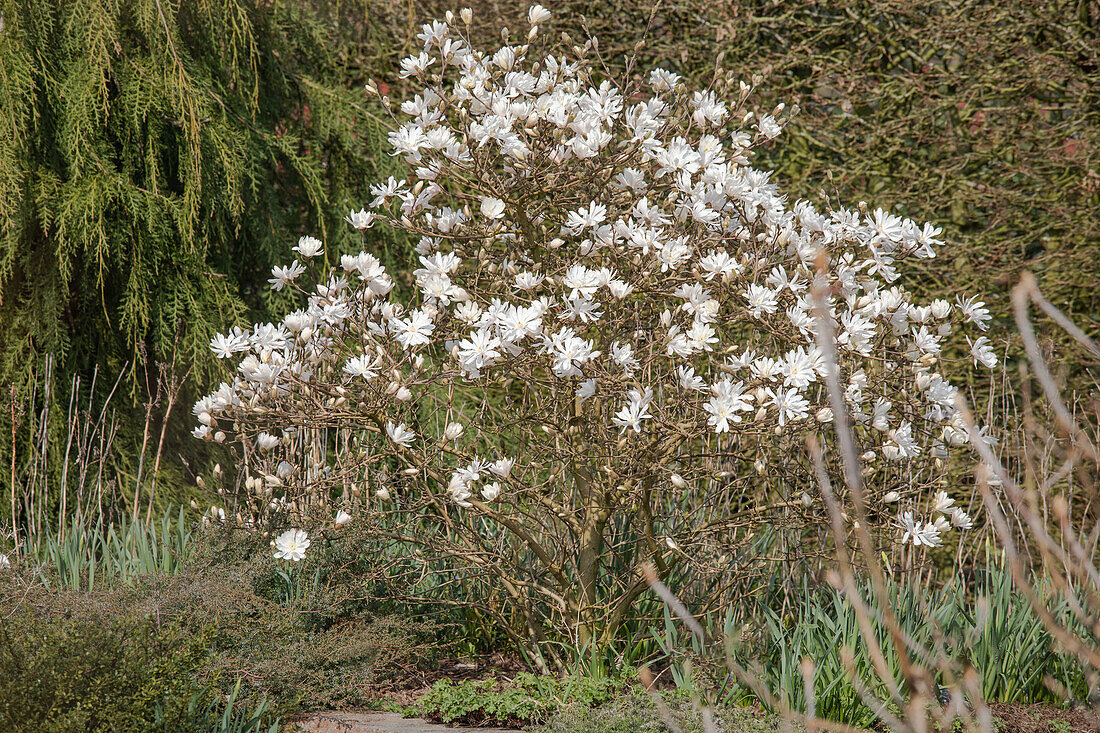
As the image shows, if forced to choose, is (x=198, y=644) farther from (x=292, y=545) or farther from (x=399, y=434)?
(x=399, y=434)

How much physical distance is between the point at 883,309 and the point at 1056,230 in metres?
2.34

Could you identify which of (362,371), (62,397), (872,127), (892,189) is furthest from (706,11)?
(62,397)

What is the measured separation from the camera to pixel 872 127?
420 cm

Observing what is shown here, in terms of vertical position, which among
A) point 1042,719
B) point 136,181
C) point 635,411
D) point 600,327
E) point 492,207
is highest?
point 136,181

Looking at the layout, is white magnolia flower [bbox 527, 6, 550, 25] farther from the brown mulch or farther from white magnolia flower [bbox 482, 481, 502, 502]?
the brown mulch

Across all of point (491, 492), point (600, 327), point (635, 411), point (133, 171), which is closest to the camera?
point (635, 411)

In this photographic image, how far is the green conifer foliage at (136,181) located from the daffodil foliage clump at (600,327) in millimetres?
1342

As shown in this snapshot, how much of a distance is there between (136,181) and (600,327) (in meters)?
2.47

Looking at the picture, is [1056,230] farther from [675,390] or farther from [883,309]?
[675,390]

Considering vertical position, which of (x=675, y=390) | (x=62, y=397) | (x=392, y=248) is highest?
(x=392, y=248)

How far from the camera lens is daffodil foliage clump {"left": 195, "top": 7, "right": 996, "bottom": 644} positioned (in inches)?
89.3

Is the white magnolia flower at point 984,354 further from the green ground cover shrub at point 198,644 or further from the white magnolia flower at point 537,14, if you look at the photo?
the green ground cover shrub at point 198,644

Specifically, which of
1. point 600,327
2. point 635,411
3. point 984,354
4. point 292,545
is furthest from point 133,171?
point 984,354

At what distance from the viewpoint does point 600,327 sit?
2434 millimetres
